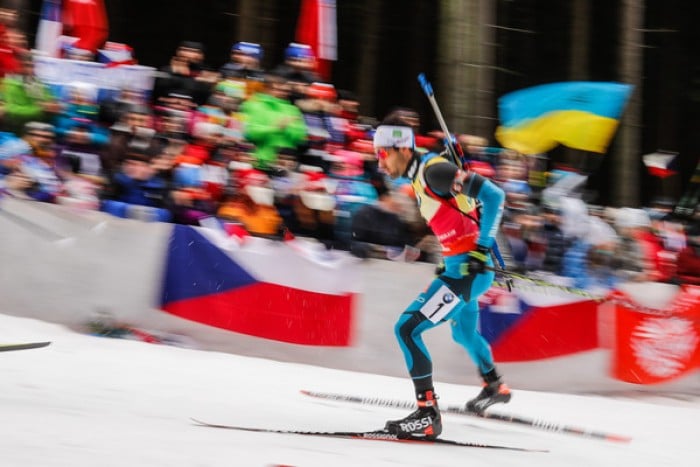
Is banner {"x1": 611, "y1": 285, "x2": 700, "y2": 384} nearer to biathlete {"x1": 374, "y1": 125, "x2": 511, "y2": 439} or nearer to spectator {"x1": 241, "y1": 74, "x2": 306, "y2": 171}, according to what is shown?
biathlete {"x1": 374, "y1": 125, "x2": 511, "y2": 439}

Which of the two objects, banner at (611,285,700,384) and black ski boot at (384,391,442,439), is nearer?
black ski boot at (384,391,442,439)

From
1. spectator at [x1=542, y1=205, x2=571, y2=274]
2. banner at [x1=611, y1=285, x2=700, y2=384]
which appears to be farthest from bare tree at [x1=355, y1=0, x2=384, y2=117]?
banner at [x1=611, y1=285, x2=700, y2=384]

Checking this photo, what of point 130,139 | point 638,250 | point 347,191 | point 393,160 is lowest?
point 638,250

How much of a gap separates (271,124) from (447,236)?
11.0 feet

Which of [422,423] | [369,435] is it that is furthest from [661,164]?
[369,435]

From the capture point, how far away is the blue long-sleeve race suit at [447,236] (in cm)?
583

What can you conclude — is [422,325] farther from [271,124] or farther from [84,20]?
[84,20]

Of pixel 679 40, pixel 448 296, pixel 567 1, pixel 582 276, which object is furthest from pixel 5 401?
pixel 679 40

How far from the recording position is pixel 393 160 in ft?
19.9

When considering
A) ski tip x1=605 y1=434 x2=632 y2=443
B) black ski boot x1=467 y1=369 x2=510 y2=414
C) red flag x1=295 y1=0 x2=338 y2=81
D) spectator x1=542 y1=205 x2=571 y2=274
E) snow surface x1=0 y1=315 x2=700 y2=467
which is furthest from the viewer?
red flag x1=295 y1=0 x2=338 y2=81

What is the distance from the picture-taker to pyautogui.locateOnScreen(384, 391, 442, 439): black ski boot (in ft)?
18.9

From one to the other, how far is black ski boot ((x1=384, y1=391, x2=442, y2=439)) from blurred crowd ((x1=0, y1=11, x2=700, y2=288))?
272 cm

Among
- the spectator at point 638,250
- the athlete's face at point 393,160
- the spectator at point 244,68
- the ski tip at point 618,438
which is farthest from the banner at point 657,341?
the spectator at point 244,68

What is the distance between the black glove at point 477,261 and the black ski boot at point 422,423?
2.52ft
